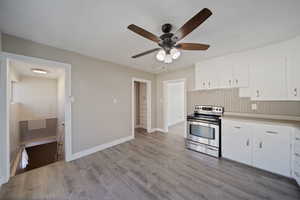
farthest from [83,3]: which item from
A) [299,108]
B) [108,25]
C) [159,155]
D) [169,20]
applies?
[299,108]

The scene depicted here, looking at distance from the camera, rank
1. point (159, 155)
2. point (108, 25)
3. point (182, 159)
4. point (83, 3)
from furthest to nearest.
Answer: point (159, 155), point (182, 159), point (108, 25), point (83, 3)

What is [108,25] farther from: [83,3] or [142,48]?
[142,48]

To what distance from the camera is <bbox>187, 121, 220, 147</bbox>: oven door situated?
2.65 meters

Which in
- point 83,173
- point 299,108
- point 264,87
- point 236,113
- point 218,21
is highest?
point 218,21

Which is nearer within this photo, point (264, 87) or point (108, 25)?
point (108, 25)

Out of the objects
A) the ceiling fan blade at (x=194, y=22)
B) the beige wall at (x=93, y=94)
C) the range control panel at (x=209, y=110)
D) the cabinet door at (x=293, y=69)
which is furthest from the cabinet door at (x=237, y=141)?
the beige wall at (x=93, y=94)

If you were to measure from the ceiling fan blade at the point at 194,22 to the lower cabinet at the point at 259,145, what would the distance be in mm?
2216

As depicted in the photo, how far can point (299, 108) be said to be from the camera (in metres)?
2.19

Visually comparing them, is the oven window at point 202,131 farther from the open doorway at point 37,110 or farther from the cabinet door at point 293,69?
the open doorway at point 37,110

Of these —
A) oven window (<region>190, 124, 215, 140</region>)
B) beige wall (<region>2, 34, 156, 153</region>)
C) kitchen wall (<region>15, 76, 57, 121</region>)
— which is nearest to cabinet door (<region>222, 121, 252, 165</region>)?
oven window (<region>190, 124, 215, 140</region>)

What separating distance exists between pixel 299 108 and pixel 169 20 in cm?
306

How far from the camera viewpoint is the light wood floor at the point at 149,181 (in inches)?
63.0

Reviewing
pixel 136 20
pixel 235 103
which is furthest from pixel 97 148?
pixel 235 103

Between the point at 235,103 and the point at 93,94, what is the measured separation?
12.5 ft
